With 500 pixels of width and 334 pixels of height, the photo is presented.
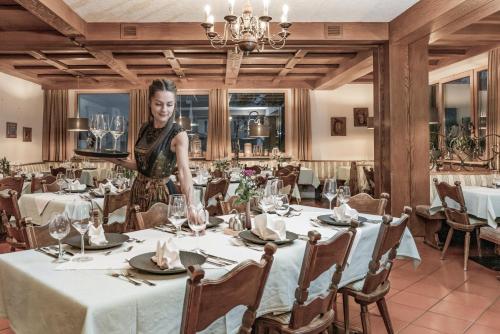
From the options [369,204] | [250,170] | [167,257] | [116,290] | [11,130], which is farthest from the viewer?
[11,130]

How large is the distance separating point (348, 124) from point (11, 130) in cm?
813

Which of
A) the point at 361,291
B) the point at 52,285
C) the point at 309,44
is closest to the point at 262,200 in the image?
the point at 361,291

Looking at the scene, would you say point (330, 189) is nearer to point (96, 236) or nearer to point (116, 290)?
point (96, 236)

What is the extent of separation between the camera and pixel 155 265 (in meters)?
1.60

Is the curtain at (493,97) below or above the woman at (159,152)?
above

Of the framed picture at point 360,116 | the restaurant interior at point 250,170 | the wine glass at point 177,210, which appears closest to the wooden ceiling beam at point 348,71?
the restaurant interior at point 250,170

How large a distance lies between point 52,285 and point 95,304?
26 cm

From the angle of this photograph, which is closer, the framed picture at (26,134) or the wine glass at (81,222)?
the wine glass at (81,222)

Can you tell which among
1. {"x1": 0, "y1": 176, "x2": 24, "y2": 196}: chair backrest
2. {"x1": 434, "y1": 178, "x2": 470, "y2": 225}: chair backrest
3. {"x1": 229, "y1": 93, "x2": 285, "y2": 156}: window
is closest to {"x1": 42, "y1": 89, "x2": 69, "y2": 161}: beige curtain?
{"x1": 229, "y1": 93, "x2": 285, "y2": 156}: window

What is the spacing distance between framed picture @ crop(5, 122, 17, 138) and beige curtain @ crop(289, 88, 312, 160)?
6.60 metres

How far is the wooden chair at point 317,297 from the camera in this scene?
64.3 inches

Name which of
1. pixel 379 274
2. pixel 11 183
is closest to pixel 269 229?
pixel 379 274

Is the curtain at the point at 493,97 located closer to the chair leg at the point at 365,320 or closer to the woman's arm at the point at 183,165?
the chair leg at the point at 365,320

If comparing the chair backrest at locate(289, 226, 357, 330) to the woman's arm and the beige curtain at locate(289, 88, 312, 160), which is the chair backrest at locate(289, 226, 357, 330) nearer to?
the woman's arm
